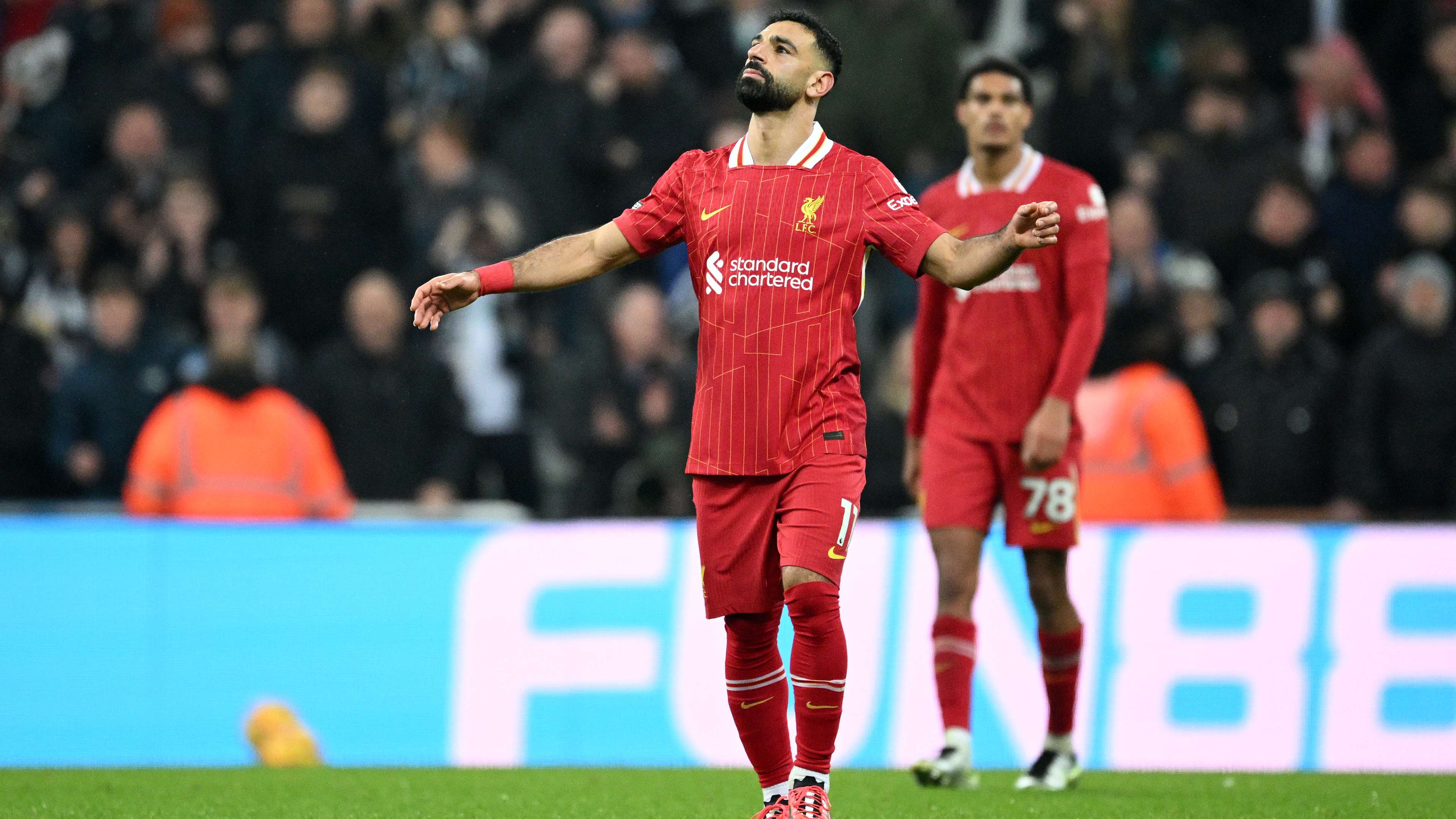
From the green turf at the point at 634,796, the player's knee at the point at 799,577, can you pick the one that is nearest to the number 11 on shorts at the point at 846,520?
the player's knee at the point at 799,577

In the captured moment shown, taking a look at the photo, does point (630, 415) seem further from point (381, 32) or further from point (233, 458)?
point (381, 32)

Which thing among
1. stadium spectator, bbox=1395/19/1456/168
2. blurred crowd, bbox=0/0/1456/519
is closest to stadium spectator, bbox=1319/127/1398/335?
blurred crowd, bbox=0/0/1456/519

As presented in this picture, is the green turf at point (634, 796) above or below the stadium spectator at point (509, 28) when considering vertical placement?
below

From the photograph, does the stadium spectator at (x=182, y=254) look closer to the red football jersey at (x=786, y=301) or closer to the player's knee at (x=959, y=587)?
the player's knee at (x=959, y=587)

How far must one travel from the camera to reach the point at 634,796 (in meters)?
6.87

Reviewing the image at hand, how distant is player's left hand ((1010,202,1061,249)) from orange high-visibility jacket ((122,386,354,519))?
5800 millimetres

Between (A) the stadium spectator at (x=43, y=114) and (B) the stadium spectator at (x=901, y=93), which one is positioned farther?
(A) the stadium spectator at (x=43, y=114)

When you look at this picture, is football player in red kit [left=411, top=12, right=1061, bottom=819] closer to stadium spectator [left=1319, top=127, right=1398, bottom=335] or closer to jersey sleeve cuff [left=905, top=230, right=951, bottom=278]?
jersey sleeve cuff [left=905, top=230, right=951, bottom=278]

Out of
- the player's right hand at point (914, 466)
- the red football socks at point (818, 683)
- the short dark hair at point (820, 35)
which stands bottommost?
the red football socks at point (818, 683)

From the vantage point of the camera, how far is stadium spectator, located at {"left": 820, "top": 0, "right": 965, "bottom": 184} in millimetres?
11977

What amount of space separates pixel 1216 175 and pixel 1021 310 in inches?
214

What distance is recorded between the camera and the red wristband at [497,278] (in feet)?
18.1

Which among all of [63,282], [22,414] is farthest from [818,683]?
[63,282]

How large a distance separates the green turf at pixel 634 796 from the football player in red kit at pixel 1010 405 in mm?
443
